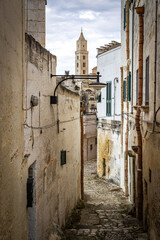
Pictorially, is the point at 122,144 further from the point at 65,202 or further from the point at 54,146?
the point at 54,146

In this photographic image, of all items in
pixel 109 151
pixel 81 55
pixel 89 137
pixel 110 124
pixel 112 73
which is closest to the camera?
pixel 110 124

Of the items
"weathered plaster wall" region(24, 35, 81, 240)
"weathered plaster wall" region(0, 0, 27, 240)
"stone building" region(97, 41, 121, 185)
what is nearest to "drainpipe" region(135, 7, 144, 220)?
"weathered plaster wall" region(24, 35, 81, 240)

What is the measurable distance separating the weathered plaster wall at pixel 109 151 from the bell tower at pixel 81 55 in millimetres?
59332

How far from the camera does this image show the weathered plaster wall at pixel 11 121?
338cm

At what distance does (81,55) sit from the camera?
256 ft

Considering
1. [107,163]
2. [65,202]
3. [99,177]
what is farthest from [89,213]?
[99,177]

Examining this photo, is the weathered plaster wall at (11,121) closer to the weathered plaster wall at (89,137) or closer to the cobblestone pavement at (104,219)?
the cobblestone pavement at (104,219)

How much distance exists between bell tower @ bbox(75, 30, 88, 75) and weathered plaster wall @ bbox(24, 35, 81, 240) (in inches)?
2758

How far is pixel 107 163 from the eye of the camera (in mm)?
18812

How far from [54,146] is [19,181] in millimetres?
3478

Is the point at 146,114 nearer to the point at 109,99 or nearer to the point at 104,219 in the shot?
the point at 104,219

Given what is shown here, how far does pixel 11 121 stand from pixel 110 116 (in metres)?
14.8

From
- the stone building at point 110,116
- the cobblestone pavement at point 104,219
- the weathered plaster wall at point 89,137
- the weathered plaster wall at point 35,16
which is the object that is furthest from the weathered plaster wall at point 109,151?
the weathered plaster wall at point 35,16

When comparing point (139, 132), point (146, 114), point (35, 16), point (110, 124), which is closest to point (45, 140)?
point (146, 114)
